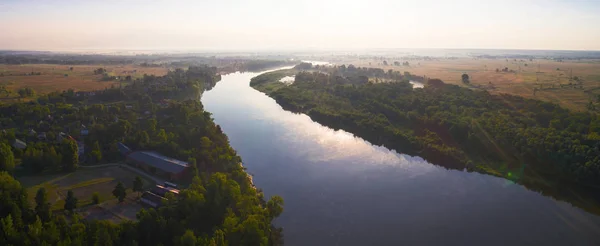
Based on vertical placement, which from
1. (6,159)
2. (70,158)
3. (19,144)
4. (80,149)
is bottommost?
(80,149)

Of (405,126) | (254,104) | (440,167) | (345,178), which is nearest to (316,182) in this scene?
(345,178)

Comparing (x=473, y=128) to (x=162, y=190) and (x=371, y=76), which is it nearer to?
(x=162, y=190)

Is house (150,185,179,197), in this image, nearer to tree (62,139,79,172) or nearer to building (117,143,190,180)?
building (117,143,190,180)

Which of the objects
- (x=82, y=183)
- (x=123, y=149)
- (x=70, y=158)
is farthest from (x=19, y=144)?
(x=82, y=183)

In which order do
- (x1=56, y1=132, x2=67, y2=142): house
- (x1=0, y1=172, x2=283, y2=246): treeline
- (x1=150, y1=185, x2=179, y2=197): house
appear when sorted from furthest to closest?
→ (x1=56, y1=132, x2=67, y2=142): house → (x1=150, y1=185, x2=179, y2=197): house → (x1=0, y1=172, x2=283, y2=246): treeline

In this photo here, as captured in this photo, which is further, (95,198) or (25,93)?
(25,93)

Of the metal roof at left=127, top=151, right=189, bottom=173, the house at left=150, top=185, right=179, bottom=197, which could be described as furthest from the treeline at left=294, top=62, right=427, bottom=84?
the house at left=150, top=185, right=179, bottom=197
